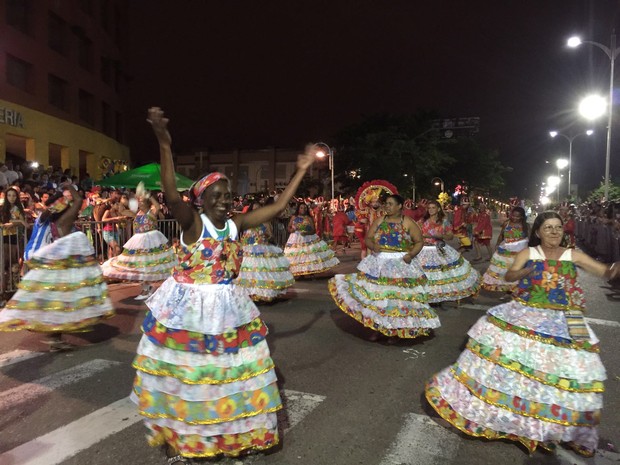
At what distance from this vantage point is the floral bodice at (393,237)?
7.01m

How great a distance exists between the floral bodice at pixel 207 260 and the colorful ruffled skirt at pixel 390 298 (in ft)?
10.9

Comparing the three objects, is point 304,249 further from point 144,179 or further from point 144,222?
point 144,179

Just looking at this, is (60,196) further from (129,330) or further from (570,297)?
(570,297)

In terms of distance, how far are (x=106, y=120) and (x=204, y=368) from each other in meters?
33.8

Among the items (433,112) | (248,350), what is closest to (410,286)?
(248,350)

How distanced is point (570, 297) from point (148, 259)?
782 cm

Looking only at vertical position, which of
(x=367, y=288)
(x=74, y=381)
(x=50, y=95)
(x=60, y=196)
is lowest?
(x=74, y=381)

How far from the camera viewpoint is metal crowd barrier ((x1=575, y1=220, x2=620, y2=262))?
1457cm

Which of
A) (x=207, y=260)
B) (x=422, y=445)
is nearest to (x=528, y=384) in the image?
(x=422, y=445)

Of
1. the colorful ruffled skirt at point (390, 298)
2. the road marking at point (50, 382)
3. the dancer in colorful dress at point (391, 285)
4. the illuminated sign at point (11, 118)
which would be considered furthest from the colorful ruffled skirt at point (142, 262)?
the illuminated sign at point (11, 118)

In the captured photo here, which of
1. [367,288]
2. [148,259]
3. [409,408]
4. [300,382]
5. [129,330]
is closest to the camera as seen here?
[409,408]

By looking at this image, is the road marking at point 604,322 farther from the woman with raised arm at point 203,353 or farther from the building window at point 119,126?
the building window at point 119,126

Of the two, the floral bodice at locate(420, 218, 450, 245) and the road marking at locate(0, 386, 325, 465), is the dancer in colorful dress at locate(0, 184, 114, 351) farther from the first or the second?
the floral bodice at locate(420, 218, 450, 245)

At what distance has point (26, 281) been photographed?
6.44 m
